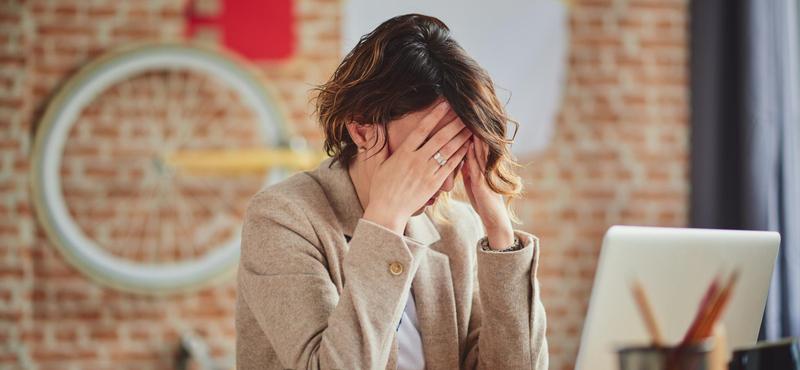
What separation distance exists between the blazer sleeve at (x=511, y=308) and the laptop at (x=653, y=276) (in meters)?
0.29

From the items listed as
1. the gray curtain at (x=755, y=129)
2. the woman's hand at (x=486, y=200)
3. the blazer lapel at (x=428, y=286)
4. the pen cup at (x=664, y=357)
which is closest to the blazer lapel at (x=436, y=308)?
the blazer lapel at (x=428, y=286)

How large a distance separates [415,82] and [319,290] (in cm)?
39

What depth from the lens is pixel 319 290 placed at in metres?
1.04

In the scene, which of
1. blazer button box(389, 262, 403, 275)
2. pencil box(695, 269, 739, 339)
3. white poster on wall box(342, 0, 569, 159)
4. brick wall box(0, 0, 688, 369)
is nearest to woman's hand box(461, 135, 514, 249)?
blazer button box(389, 262, 403, 275)

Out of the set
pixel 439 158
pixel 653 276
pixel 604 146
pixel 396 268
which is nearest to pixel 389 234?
pixel 396 268

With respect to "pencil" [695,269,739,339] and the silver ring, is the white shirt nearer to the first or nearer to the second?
the silver ring

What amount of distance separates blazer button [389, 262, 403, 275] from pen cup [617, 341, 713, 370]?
44cm

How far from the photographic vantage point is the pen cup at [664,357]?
62 cm

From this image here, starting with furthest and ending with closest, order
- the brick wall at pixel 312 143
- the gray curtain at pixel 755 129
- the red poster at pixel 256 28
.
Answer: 1. the red poster at pixel 256 28
2. the brick wall at pixel 312 143
3. the gray curtain at pixel 755 129

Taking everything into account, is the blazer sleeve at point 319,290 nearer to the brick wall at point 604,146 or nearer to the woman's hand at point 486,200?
the woman's hand at point 486,200

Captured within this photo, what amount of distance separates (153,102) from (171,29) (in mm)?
297

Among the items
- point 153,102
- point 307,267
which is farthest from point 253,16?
point 307,267

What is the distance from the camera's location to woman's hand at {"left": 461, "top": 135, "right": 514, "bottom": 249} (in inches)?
45.3

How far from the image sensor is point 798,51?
2020 mm
